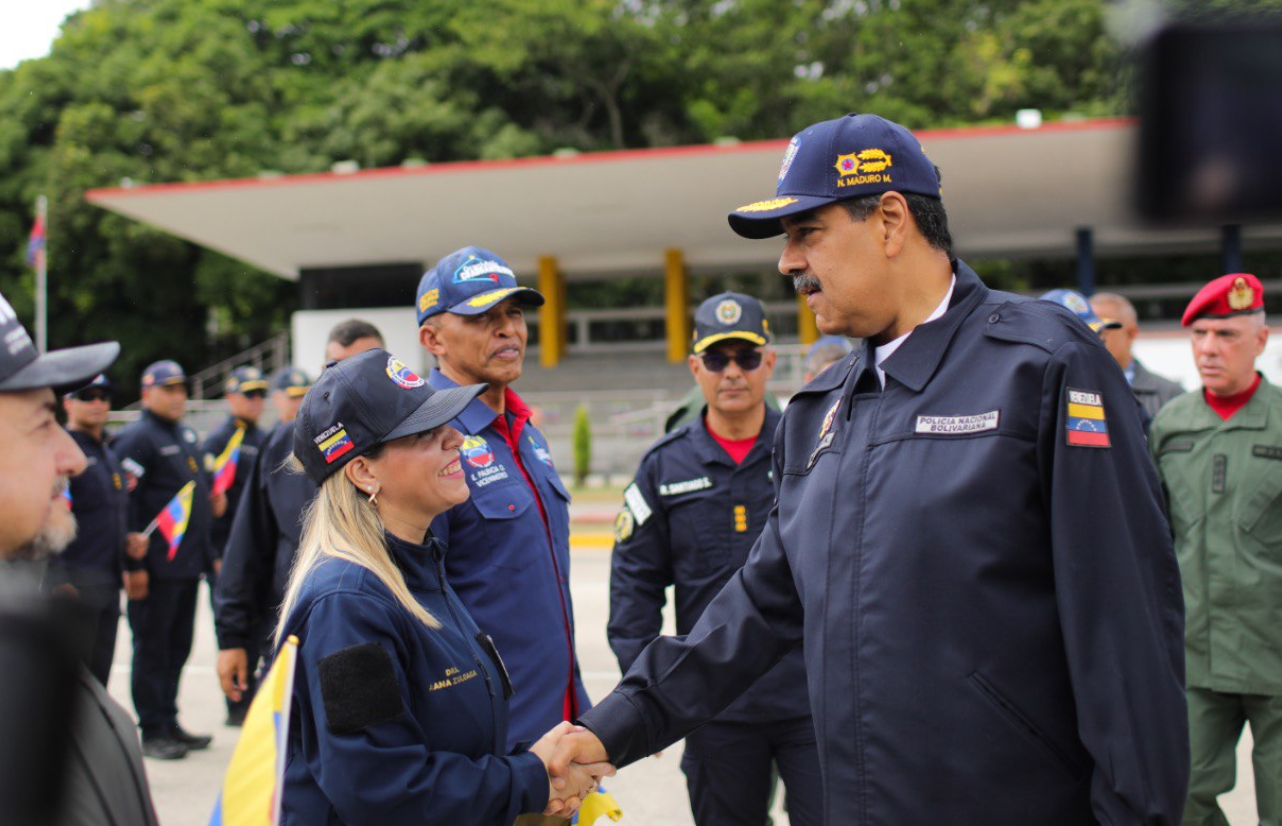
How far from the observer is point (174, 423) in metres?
7.95

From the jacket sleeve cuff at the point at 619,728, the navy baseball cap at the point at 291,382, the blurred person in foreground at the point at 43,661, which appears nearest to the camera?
the blurred person in foreground at the point at 43,661

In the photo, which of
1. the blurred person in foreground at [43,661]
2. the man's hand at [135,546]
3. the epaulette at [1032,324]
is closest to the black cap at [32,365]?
the blurred person in foreground at [43,661]

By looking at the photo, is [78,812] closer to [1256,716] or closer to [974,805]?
[974,805]

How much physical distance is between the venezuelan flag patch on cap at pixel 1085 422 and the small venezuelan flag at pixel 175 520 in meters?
6.30

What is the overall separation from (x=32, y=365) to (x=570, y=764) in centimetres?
167

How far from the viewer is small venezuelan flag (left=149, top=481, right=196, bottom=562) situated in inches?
288

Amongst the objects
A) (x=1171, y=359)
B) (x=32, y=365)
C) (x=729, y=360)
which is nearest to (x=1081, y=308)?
(x=729, y=360)

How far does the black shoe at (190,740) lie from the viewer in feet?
22.4

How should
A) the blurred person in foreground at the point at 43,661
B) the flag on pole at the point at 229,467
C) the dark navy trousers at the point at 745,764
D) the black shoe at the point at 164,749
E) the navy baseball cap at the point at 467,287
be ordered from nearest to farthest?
the blurred person in foreground at the point at 43,661 → the navy baseball cap at the point at 467,287 → the dark navy trousers at the point at 745,764 → the black shoe at the point at 164,749 → the flag on pole at the point at 229,467

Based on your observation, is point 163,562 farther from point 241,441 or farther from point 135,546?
point 241,441

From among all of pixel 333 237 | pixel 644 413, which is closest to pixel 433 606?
pixel 644 413

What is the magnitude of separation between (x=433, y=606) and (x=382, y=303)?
2872cm

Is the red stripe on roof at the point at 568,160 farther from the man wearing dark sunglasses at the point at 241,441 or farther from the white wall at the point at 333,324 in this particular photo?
the man wearing dark sunglasses at the point at 241,441

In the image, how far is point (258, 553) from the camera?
18.2 ft
